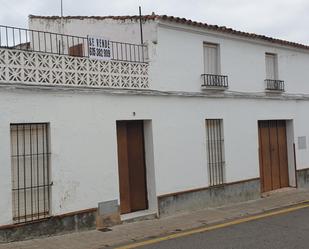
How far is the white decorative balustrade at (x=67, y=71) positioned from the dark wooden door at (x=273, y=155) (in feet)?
17.6

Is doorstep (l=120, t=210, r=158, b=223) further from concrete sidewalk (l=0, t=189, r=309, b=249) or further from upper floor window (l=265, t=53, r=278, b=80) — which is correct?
upper floor window (l=265, t=53, r=278, b=80)

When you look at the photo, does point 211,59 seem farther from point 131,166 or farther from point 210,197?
point 131,166

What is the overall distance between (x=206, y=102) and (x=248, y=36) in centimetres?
263

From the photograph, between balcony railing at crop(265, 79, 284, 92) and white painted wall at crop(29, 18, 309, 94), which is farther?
balcony railing at crop(265, 79, 284, 92)

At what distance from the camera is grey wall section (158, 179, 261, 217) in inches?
437

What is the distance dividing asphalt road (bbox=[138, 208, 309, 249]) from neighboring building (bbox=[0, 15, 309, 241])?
6.48 feet

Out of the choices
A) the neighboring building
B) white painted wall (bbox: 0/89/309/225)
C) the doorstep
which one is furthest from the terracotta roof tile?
the doorstep

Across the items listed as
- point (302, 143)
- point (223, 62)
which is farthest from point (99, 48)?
point (302, 143)

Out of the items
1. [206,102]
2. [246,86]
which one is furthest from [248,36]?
[206,102]

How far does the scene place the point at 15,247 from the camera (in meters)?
7.95

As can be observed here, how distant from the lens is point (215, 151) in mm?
12641

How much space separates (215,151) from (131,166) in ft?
9.23

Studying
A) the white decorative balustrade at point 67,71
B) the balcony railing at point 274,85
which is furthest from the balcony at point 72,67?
the balcony railing at point 274,85

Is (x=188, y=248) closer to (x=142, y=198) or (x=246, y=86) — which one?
(x=142, y=198)
